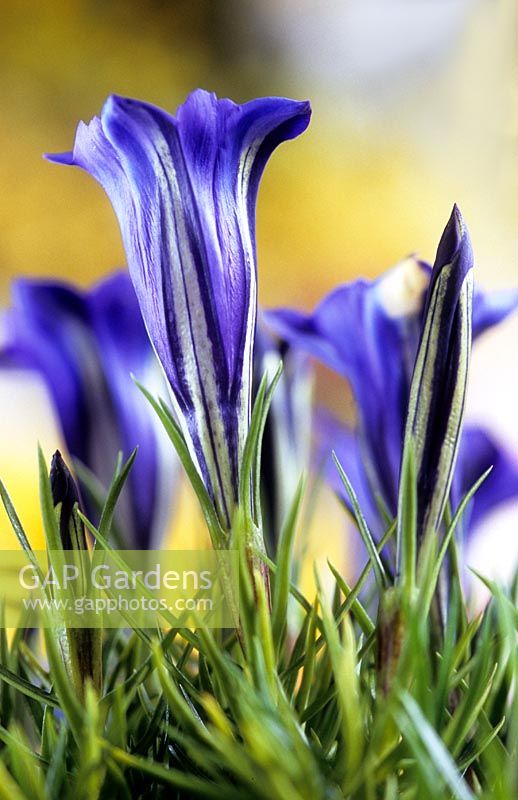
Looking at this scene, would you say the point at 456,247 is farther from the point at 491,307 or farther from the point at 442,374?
the point at 491,307

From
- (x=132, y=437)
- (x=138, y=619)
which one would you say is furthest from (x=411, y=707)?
(x=132, y=437)

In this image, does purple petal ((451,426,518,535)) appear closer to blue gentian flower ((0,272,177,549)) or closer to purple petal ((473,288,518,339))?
purple petal ((473,288,518,339))

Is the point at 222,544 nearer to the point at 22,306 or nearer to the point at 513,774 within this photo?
the point at 513,774

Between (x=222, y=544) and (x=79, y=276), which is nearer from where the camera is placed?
(x=222, y=544)

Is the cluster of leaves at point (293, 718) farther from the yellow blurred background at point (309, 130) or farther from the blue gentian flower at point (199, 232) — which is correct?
the yellow blurred background at point (309, 130)

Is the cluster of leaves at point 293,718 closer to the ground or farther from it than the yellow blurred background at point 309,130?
closer to the ground

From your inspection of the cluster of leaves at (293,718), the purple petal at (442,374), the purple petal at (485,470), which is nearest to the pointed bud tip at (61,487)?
the cluster of leaves at (293,718)

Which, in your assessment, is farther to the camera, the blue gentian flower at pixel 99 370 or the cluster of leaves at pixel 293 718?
the blue gentian flower at pixel 99 370
